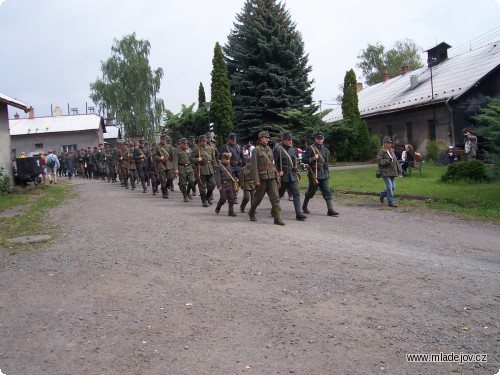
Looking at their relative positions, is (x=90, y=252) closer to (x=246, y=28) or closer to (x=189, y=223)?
(x=189, y=223)

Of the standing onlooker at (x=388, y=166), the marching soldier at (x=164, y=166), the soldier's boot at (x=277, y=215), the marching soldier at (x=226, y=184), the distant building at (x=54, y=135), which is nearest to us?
the soldier's boot at (x=277, y=215)

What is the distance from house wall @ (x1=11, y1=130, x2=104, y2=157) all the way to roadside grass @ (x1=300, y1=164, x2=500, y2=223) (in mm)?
40019

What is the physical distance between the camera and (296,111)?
2959cm

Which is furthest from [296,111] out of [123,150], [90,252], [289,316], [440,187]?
[289,316]

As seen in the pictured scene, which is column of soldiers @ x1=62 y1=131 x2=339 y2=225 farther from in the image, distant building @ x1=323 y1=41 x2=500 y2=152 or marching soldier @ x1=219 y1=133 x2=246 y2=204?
distant building @ x1=323 y1=41 x2=500 y2=152

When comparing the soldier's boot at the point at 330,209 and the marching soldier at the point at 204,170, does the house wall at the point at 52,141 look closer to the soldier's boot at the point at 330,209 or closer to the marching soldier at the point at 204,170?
the marching soldier at the point at 204,170

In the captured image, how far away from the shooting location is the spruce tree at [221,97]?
3244 cm

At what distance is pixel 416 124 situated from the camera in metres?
32.3

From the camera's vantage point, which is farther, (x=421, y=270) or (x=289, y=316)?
(x=421, y=270)

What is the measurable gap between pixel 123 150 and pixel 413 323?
19.7 m

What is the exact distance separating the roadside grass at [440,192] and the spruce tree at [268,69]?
1106 centimetres

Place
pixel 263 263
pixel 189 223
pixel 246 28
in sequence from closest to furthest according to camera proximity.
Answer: pixel 263 263
pixel 189 223
pixel 246 28

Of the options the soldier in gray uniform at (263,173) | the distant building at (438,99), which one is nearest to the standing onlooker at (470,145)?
the distant building at (438,99)

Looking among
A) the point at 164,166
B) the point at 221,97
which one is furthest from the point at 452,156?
the point at 164,166
